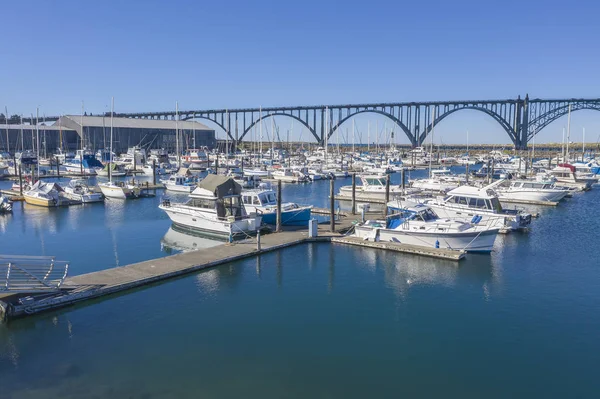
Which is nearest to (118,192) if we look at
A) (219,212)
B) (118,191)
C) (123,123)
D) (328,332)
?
(118,191)

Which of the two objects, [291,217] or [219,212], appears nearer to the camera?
[219,212]

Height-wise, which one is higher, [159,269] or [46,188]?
[46,188]

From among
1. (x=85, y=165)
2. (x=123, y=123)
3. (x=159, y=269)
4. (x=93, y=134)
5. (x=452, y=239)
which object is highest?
(x=123, y=123)

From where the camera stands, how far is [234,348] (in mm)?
15570

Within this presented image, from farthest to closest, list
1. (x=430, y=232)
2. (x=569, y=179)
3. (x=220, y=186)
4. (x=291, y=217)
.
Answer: (x=569, y=179)
(x=291, y=217)
(x=220, y=186)
(x=430, y=232)

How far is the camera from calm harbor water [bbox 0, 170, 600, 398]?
44.7 ft

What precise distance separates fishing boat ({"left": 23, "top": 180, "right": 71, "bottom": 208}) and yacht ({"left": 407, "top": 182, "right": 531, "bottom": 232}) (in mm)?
32873

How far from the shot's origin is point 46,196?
4447 centimetres

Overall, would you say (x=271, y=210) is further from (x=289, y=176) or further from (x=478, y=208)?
(x=289, y=176)

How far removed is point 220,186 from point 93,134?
105584 millimetres

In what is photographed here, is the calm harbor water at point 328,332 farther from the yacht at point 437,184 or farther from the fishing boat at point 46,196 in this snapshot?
the yacht at point 437,184

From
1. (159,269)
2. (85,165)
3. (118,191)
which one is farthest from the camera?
(85,165)

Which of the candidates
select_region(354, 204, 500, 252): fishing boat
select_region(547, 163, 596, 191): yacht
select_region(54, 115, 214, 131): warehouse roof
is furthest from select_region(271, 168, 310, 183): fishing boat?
select_region(54, 115, 214, 131): warehouse roof

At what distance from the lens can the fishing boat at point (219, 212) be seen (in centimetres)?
3036
